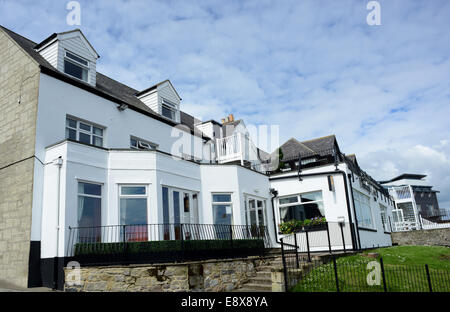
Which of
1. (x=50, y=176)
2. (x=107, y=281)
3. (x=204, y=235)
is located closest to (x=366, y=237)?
(x=204, y=235)

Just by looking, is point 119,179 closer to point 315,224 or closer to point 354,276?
point 354,276

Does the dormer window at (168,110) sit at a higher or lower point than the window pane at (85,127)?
higher

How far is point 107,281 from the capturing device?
9.94 metres

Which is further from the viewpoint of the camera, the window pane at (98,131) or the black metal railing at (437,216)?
the black metal railing at (437,216)

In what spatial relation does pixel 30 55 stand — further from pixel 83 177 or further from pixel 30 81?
pixel 83 177

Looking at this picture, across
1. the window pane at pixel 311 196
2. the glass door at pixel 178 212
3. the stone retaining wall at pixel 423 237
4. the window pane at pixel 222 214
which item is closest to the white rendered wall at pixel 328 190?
the window pane at pixel 311 196

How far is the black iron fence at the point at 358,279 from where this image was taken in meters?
10.0

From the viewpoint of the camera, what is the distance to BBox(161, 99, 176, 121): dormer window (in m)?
18.5

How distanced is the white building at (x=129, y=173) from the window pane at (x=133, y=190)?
0.16 ft

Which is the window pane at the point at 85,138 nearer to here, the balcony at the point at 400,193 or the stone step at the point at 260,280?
the stone step at the point at 260,280

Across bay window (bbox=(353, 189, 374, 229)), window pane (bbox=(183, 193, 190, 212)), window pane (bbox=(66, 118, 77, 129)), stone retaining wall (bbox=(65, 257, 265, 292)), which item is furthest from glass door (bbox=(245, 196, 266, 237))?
window pane (bbox=(66, 118, 77, 129))

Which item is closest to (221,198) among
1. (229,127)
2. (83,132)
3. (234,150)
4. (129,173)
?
(129,173)

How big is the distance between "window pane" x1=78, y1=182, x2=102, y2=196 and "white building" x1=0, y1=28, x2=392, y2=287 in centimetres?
3

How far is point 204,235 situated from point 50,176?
225 inches
